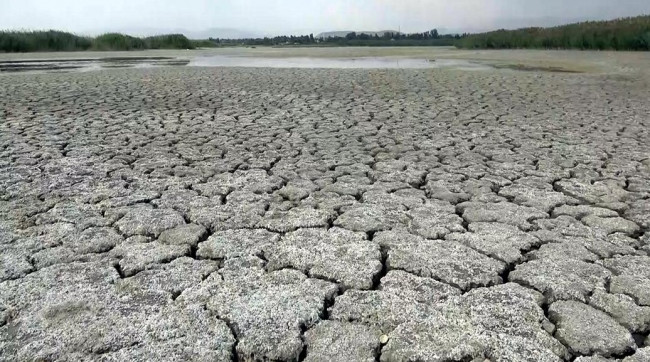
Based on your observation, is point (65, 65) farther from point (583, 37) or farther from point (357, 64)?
point (583, 37)

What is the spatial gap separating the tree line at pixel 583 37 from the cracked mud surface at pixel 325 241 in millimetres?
18392

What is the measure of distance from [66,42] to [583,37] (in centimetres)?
2621

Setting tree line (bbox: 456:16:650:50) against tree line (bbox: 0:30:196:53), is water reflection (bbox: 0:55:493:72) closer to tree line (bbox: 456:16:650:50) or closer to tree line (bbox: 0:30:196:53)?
tree line (bbox: 456:16:650:50)

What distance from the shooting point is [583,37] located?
23.2 m

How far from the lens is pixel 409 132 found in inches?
196

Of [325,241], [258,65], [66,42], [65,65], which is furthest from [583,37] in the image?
[66,42]

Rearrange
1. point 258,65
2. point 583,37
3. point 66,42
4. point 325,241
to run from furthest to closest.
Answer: point 66,42, point 583,37, point 258,65, point 325,241

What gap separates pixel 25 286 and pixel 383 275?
4.47 ft

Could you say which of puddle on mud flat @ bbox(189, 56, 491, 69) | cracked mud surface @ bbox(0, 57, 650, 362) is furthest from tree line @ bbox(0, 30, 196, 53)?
cracked mud surface @ bbox(0, 57, 650, 362)

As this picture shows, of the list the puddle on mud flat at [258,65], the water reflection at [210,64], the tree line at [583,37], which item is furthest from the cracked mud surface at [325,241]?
the tree line at [583,37]

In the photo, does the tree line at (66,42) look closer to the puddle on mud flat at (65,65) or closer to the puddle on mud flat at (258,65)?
the puddle on mud flat at (258,65)

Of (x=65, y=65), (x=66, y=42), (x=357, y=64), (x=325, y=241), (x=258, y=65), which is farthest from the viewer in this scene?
(x=66, y=42)

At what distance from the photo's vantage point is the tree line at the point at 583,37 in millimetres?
20594

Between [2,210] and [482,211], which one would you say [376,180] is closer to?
[482,211]
